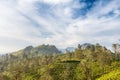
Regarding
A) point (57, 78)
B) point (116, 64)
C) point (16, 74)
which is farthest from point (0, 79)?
point (116, 64)

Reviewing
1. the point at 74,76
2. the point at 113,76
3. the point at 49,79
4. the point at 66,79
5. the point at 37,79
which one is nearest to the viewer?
the point at 113,76

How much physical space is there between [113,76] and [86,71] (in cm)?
1788

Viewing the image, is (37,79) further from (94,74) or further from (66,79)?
(94,74)

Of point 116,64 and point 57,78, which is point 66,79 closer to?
point 57,78

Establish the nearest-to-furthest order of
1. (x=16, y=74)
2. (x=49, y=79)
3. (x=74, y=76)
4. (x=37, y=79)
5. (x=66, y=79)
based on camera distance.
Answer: (x=16, y=74) → (x=49, y=79) → (x=66, y=79) → (x=74, y=76) → (x=37, y=79)

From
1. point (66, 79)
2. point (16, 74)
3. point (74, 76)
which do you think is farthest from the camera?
point (74, 76)

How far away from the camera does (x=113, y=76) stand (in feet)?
472

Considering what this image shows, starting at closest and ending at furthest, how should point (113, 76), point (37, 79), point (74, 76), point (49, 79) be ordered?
point (113, 76)
point (49, 79)
point (74, 76)
point (37, 79)

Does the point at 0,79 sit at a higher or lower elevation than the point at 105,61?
lower

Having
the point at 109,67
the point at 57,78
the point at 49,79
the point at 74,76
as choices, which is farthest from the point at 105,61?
the point at 49,79

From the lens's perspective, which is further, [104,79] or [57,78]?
[57,78]

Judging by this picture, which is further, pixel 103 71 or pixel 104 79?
pixel 103 71

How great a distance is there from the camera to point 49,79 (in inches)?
6088

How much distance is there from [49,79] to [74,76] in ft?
125
